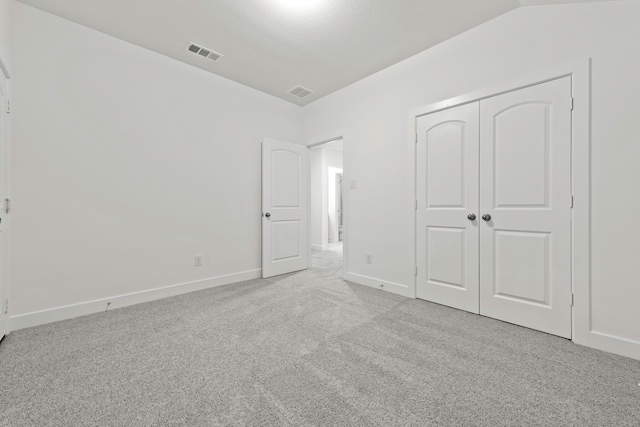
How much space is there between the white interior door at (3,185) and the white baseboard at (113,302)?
13cm

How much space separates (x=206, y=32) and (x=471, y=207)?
3046 mm

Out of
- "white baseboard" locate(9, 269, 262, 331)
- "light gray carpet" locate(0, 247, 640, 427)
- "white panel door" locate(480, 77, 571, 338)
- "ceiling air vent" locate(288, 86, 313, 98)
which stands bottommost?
"light gray carpet" locate(0, 247, 640, 427)

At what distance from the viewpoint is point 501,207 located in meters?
2.27

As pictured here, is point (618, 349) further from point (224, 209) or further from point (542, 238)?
point (224, 209)

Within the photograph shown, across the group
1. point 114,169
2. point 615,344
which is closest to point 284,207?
point 114,169

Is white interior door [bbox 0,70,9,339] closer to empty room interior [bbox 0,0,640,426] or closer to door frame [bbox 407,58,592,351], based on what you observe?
empty room interior [bbox 0,0,640,426]

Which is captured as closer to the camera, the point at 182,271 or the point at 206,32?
the point at 206,32

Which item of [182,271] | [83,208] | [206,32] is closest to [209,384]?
[182,271]

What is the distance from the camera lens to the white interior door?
1.90 m

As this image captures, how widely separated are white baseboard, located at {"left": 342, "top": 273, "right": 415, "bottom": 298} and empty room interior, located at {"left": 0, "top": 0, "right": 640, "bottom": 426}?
0.20ft

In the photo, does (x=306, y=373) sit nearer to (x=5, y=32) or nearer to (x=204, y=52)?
(x=204, y=52)

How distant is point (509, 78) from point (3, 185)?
4134 millimetres

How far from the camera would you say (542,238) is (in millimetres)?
2053

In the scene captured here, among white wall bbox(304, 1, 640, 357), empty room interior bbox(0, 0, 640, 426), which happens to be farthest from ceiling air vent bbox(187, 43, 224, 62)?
white wall bbox(304, 1, 640, 357)
